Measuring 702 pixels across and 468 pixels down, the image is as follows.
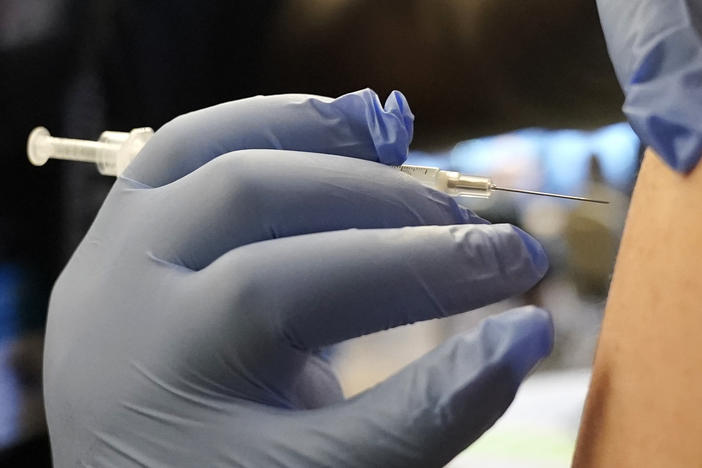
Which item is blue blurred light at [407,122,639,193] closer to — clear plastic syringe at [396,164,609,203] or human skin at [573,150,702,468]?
clear plastic syringe at [396,164,609,203]

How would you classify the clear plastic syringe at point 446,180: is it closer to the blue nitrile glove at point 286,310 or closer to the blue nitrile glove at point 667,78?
the blue nitrile glove at point 286,310

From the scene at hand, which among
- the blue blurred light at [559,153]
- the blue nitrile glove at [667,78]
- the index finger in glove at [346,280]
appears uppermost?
the blue nitrile glove at [667,78]

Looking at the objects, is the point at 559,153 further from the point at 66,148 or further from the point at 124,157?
the point at 66,148

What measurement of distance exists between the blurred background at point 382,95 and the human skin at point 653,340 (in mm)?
328

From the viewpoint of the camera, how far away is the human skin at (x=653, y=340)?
0.51m

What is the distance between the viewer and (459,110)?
4.09 ft

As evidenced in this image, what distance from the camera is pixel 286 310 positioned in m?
0.63

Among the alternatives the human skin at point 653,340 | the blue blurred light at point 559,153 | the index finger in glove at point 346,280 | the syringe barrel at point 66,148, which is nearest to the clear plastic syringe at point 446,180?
the index finger in glove at point 346,280

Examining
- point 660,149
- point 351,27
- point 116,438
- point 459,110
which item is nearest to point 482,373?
point 660,149

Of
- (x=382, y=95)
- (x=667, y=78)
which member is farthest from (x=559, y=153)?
(x=667, y=78)

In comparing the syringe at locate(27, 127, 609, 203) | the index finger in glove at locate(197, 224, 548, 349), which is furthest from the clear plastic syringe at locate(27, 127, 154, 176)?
the index finger in glove at locate(197, 224, 548, 349)

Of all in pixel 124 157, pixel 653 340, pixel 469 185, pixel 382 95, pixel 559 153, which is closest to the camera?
pixel 653 340

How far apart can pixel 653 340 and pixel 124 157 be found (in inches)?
32.1

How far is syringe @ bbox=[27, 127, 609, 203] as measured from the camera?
2.60ft
